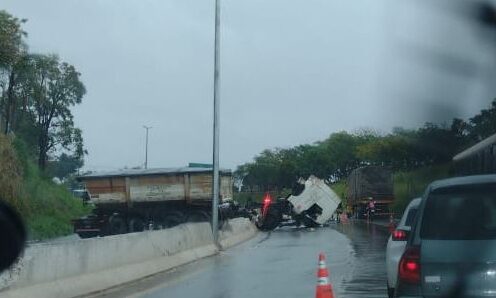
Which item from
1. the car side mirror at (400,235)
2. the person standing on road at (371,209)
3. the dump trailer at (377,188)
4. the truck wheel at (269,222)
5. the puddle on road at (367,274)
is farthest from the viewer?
the dump trailer at (377,188)

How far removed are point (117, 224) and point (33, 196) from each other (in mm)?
13826

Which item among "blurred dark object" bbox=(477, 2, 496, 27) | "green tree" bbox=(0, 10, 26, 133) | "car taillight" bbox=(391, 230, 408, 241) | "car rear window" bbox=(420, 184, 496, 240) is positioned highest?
"green tree" bbox=(0, 10, 26, 133)

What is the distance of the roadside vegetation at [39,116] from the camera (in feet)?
145

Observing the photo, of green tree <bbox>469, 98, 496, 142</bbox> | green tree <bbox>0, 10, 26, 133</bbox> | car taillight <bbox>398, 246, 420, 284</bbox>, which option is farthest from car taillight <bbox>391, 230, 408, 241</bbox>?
green tree <bbox>0, 10, 26, 133</bbox>

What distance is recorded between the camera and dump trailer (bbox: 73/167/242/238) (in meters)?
36.5

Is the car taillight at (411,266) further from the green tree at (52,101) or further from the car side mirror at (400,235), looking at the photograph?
the green tree at (52,101)

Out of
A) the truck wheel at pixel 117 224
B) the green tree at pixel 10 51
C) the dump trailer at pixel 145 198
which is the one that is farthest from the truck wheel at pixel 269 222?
the green tree at pixel 10 51

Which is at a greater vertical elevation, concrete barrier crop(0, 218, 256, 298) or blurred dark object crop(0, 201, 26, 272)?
blurred dark object crop(0, 201, 26, 272)

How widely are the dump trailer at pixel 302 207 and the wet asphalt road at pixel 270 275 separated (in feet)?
Answer: 56.7

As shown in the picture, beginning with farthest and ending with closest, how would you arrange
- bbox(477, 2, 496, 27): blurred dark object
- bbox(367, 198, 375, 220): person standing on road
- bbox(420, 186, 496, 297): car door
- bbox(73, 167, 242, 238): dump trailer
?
bbox(367, 198, 375, 220): person standing on road → bbox(73, 167, 242, 238): dump trailer → bbox(477, 2, 496, 27): blurred dark object → bbox(420, 186, 496, 297): car door

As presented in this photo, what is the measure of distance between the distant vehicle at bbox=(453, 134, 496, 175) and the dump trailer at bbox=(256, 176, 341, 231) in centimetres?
2597

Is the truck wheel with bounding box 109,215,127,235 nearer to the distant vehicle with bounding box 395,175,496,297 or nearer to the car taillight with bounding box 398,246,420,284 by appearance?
→ the distant vehicle with bounding box 395,175,496,297

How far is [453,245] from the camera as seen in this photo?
7.35m

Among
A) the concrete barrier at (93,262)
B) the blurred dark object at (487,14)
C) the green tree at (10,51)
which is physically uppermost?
the green tree at (10,51)
